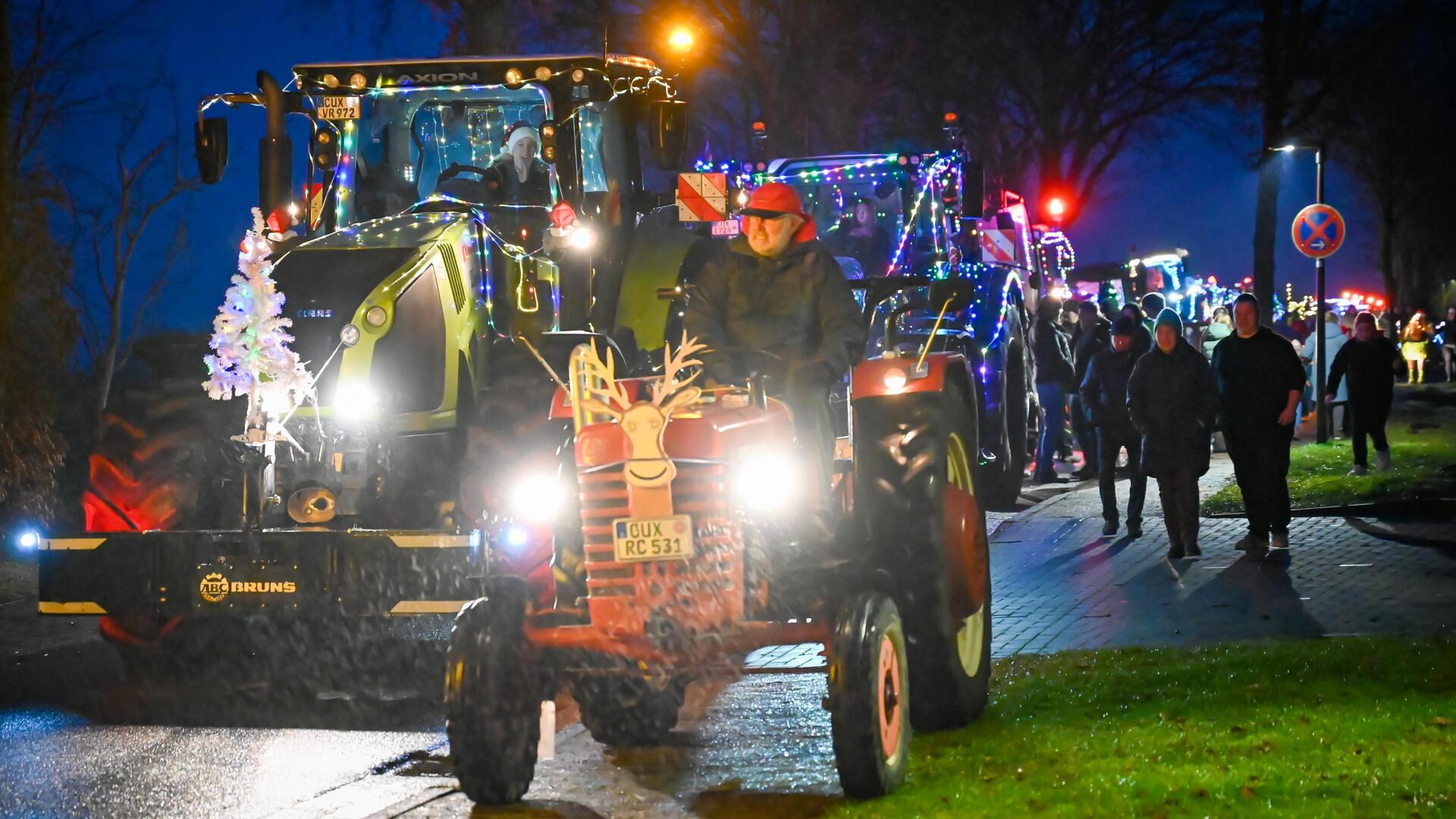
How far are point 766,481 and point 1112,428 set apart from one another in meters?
9.93

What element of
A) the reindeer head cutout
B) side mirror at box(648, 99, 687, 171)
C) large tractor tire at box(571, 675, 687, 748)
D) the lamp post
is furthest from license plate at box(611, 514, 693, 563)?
the lamp post

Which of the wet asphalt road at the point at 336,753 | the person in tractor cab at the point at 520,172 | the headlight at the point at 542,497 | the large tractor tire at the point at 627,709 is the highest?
the person in tractor cab at the point at 520,172

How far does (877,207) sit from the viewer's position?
20312mm

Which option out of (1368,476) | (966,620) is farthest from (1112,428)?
(966,620)

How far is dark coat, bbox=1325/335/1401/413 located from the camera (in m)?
21.0

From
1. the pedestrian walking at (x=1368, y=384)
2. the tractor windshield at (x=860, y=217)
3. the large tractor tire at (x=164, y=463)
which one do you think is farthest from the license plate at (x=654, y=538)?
the pedestrian walking at (x=1368, y=384)

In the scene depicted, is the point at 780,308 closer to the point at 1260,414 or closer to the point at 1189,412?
the point at 1189,412

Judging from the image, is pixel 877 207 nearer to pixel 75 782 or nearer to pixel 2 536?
pixel 2 536

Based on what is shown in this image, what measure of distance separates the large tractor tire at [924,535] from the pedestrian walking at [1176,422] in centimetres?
651

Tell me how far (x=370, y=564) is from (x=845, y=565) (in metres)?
3.06

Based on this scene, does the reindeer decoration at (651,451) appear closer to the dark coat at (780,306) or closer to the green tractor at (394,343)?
the dark coat at (780,306)

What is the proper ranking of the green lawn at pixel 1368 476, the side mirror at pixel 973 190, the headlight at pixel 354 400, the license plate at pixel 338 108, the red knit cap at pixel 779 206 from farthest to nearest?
the side mirror at pixel 973 190 < the green lawn at pixel 1368 476 < the license plate at pixel 338 108 < the headlight at pixel 354 400 < the red knit cap at pixel 779 206

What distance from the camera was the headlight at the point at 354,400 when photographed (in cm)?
1062

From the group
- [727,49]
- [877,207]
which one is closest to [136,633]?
[877,207]
